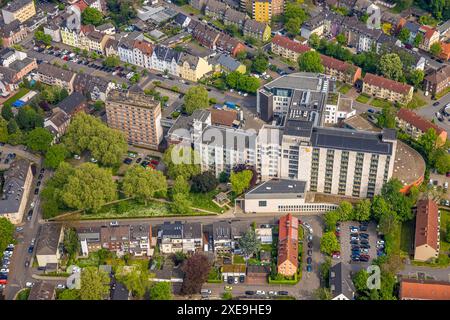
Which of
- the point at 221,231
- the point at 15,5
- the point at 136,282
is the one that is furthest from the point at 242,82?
the point at 15,5

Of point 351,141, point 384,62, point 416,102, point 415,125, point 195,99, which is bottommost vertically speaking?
point 416,102

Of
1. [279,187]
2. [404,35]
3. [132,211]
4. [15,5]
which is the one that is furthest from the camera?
[15,5]

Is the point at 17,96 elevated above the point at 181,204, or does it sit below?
below

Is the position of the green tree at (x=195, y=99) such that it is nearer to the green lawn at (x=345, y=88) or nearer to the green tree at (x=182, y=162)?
the green tree at (x=182, y=162)

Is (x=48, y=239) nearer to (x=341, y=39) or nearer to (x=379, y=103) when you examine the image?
(x=379, y=103)

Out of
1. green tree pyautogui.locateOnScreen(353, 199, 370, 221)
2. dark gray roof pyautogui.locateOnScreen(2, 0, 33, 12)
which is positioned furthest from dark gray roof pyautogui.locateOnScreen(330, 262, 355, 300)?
dark gray roof pyautogui.locateOnScreen(2, 0, 33, 12)

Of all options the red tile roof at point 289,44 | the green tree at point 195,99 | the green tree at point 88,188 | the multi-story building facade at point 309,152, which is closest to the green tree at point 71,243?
the green tree at point 88,188
